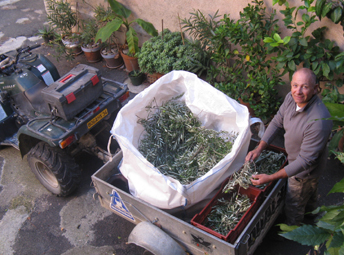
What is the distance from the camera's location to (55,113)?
11.7 feet

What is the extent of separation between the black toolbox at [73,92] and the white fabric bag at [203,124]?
828 millimetres

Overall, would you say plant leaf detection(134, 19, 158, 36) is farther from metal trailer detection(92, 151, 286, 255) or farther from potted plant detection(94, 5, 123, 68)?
metal trailer detection(92, 151, 286, 255)

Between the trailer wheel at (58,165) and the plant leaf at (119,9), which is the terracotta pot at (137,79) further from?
the trailer wheel at (58,165)

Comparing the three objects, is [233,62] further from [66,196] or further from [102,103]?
[66,196]

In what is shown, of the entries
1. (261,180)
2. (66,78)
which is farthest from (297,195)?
(66,78)

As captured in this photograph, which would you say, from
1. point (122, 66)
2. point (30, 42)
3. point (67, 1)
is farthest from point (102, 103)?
point (30, 42)

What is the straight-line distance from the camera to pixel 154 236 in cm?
261

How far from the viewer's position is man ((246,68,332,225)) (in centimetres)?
239

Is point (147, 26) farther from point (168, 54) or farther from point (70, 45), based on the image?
point (70, 45)

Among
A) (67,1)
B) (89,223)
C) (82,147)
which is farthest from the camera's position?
(67,1)

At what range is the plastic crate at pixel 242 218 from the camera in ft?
7.71

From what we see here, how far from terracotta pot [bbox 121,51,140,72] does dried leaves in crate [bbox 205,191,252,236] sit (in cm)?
423

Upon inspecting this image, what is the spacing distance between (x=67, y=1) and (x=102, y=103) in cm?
475

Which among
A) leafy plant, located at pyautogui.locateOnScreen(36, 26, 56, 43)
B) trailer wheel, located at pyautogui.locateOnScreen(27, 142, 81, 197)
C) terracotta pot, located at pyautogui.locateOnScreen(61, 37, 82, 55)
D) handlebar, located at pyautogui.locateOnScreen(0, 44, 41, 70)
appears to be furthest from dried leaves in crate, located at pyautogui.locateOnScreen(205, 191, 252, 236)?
leafy plant, located at pyautogui.locateOnScreen(36, 26, 56, 43)
